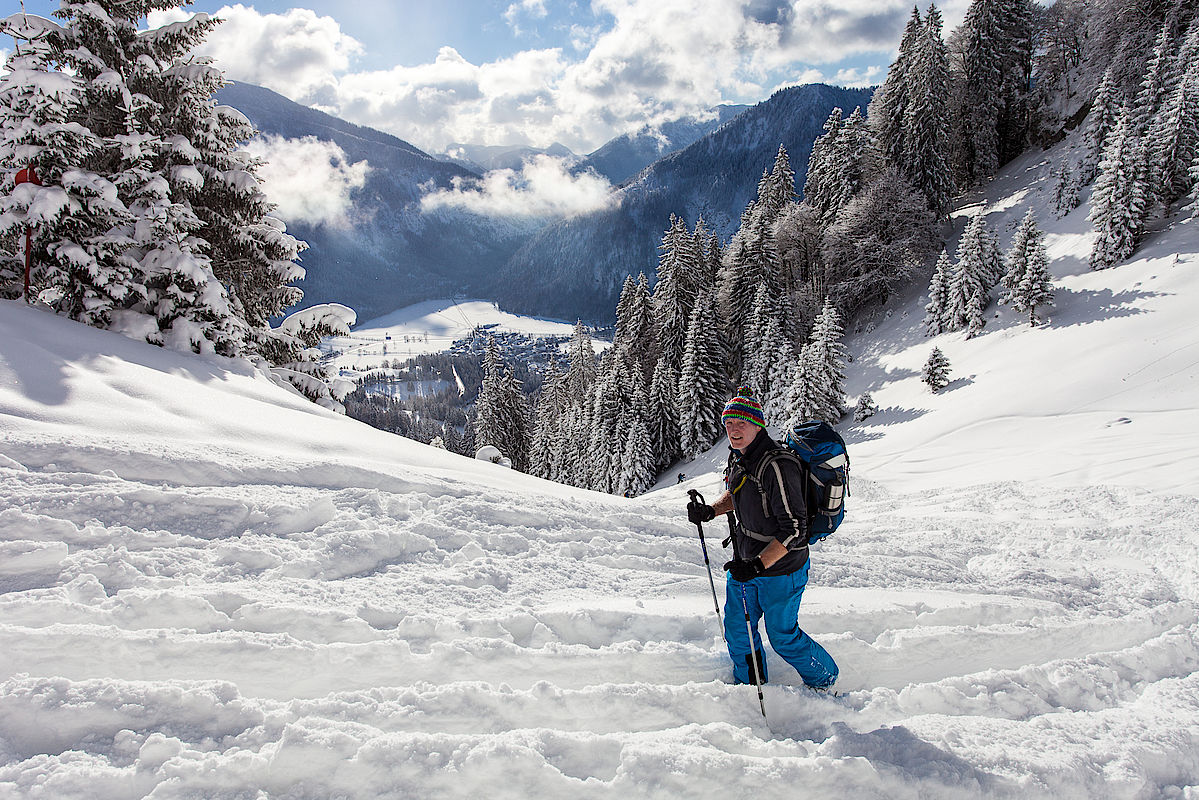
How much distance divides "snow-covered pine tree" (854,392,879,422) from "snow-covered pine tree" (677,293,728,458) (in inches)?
340

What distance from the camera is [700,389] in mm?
33688

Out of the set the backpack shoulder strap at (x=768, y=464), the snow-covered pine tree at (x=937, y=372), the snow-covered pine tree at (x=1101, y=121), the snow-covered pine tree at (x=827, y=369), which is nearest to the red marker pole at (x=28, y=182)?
the backpack shoulder strap at (x=768, y=464)

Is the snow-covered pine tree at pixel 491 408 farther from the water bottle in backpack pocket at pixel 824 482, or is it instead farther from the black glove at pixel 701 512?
the water bottle in backpack pocket at pixel 824 482

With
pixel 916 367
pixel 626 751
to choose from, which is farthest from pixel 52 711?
pixel 916 367

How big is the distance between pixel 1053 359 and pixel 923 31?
30.6 metres

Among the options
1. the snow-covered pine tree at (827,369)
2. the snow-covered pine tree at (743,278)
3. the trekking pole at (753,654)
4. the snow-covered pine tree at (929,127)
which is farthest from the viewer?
the snow-covered pine tree at (743,278)

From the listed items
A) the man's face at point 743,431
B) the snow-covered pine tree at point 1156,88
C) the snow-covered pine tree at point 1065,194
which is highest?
the snow-covered pine tree at point 1156,88

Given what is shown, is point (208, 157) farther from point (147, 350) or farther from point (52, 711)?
point (52, 711)

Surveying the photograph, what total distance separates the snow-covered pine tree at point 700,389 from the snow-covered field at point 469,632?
981 inches

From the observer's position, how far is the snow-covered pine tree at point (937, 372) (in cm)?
2388

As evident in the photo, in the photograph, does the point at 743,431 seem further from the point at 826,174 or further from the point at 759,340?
the point at 826,174

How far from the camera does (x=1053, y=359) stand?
20.8 metres

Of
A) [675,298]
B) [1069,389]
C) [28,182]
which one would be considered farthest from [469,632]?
[675,298]

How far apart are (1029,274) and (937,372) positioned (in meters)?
5.53
